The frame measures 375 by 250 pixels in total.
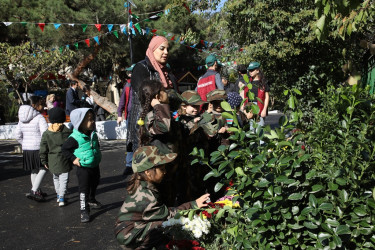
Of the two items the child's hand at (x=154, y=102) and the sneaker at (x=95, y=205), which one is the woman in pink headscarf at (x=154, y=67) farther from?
the sneaker at (x=95, y=205)

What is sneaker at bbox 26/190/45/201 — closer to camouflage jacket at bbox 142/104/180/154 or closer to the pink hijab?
the pink hijab

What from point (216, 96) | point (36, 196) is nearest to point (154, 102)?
point (216, 96)

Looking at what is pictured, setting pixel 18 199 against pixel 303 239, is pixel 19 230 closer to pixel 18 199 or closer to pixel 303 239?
pixel 18 199

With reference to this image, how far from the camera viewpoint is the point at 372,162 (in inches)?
76.4

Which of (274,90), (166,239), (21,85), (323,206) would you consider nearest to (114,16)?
(21,85)

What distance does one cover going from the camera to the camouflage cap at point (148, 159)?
2846mm

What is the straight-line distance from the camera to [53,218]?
4910mm

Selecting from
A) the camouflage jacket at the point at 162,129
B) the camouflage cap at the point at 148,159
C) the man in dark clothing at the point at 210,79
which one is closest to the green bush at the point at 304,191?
the camouflage cap at the point at 148,159

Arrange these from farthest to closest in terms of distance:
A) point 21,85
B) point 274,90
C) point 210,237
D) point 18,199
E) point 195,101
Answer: point 21,85 < point 274,90 < point 18,199 < point 195,101 < point 210,237

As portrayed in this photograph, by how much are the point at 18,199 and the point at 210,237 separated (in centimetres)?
425

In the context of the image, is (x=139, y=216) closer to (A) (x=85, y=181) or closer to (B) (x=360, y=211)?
(B) (x=360, y=211)

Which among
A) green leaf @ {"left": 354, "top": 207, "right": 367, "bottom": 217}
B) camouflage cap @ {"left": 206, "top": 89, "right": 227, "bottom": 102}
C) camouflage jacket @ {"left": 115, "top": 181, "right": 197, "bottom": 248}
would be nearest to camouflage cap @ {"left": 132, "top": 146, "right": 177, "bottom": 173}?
camouflage jacket @ {"left": 115, "top": 181, "right": 197, "bottom": 248}

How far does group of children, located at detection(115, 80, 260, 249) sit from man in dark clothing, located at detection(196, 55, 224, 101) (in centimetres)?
153

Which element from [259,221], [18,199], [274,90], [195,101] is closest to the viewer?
[259,221]
